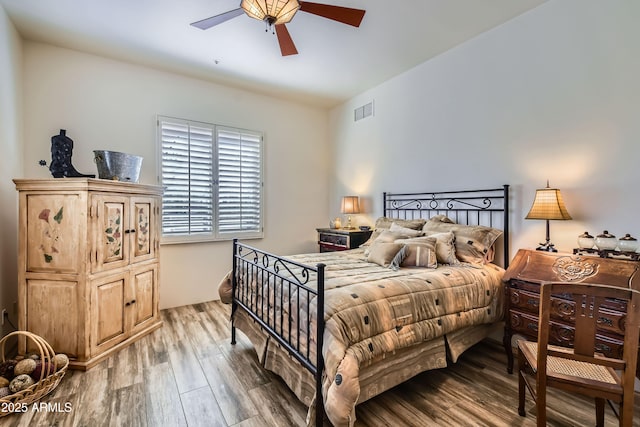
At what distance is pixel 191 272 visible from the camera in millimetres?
3982

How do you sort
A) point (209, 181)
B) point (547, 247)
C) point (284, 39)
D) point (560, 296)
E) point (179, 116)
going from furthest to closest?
point (209, 181), point (179, 116), point (547, 247), point (284, 39), point (560, 296)

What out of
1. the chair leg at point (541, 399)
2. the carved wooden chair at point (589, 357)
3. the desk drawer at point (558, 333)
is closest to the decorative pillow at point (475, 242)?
the desk drawer at point (558, 333)

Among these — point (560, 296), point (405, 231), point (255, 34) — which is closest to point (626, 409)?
point (560, 296)

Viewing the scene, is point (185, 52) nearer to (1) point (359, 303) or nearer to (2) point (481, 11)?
(2) point (481, 11)

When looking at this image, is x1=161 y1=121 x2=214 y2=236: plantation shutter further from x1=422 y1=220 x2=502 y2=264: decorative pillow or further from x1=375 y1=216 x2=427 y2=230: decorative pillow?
x1=422 y1=220 x2=502 y2=264: decorative pillow

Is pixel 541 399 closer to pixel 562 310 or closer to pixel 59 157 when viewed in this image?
pixel 562 310

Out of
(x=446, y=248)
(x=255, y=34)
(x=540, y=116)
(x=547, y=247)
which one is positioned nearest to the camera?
(x=547, y=247)

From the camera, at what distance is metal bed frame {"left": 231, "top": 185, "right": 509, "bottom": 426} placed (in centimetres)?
173

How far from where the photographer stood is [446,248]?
274 centimetres

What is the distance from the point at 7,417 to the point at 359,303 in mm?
2304

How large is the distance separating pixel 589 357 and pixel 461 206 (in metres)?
2.02

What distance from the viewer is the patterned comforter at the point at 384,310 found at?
5.12 ft

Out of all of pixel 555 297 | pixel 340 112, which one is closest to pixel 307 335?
pixel 555 297

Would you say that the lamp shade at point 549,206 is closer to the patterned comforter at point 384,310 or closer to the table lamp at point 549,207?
the table lamp at point 549,207
